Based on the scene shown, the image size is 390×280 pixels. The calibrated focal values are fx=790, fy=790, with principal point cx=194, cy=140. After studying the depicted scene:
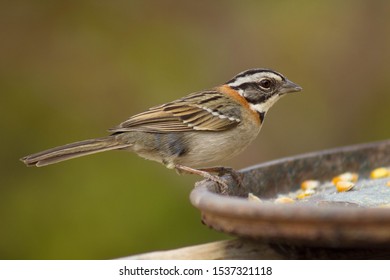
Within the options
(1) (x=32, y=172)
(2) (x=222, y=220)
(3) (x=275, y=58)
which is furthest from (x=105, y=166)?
(2) (x=222, y=220)

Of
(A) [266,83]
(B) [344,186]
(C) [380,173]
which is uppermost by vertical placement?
(A) [266,83]

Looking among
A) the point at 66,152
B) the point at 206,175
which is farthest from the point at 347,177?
the point at 66,152

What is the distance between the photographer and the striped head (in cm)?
639

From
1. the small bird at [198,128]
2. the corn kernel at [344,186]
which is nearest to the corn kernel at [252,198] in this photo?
the corn kernel at [344,186]

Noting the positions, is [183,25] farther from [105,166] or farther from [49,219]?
[49,219]

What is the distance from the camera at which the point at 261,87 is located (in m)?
6.45

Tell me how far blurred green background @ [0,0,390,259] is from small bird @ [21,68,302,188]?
7.78 feet

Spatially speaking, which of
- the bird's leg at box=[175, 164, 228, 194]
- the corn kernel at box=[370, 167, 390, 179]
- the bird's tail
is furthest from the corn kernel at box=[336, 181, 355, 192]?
the bird's tail

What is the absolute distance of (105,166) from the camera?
29.1ft

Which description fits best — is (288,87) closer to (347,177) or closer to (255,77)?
(255,77)

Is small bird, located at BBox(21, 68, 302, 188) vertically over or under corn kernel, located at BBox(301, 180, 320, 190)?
over

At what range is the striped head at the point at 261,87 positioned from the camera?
639 centimetres

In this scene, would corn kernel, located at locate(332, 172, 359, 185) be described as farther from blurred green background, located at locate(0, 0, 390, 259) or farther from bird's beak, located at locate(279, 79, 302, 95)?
blurred green background, located at locate(0, 0, 390, 259)

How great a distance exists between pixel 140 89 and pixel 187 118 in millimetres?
3439
